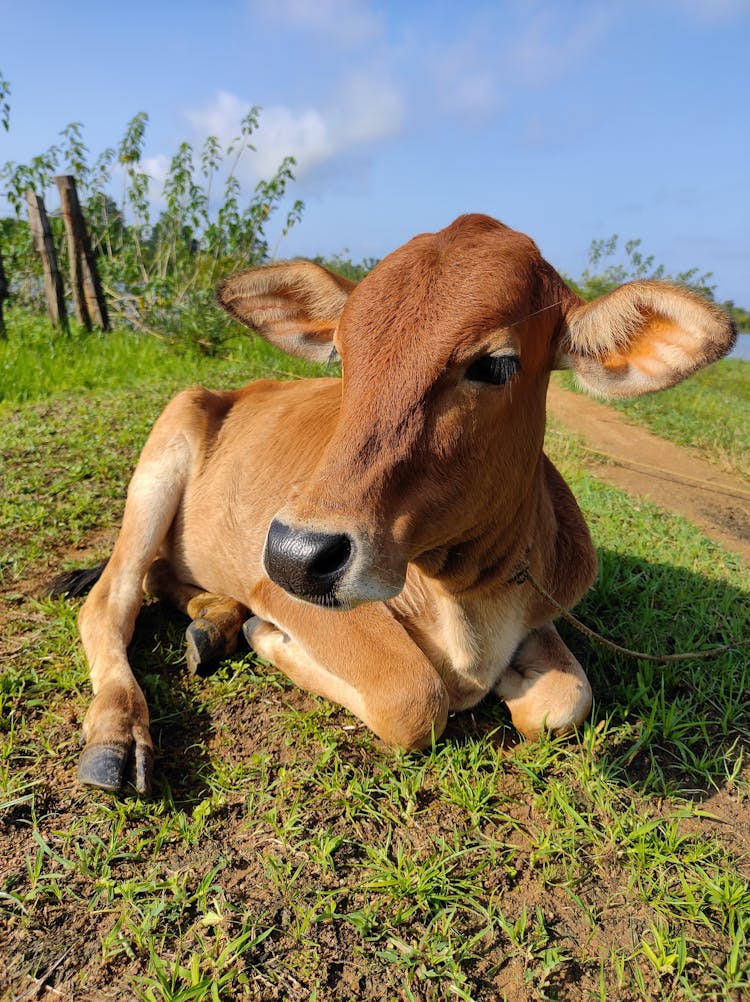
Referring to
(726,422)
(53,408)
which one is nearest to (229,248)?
(53,408)

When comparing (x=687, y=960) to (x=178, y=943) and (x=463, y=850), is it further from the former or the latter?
(x=178, y=943)

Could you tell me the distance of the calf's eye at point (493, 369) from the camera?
6.80 feet

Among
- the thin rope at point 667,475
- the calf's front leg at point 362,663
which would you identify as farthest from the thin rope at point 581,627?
the thin rope at point 667,475

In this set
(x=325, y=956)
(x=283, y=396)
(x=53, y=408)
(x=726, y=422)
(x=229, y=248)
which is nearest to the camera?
(x=325, y=956)

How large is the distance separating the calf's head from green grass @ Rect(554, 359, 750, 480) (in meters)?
2.99

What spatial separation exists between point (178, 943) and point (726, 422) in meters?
8.54

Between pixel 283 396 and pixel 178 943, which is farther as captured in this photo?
pixel 283 396

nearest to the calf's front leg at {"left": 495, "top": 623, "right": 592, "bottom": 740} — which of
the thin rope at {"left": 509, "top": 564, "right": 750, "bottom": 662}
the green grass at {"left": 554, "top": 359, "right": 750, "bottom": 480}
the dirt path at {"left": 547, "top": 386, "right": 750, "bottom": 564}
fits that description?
the thin rope at {"left": 509, "top": 564, "right": 750, "bottom": 662}

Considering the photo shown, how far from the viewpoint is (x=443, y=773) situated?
2.48 m

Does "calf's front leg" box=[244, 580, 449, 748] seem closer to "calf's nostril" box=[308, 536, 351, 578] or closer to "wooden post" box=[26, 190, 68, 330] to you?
"calf's nostril" box=[308, 536, 351, 578]

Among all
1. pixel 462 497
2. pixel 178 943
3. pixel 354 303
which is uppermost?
pixel 354 303

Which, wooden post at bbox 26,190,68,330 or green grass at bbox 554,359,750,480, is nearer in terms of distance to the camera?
green grass at bbox 554,359,750,480

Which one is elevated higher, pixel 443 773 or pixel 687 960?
pixel 443 773

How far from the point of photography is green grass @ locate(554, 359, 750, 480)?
23.1 feet
